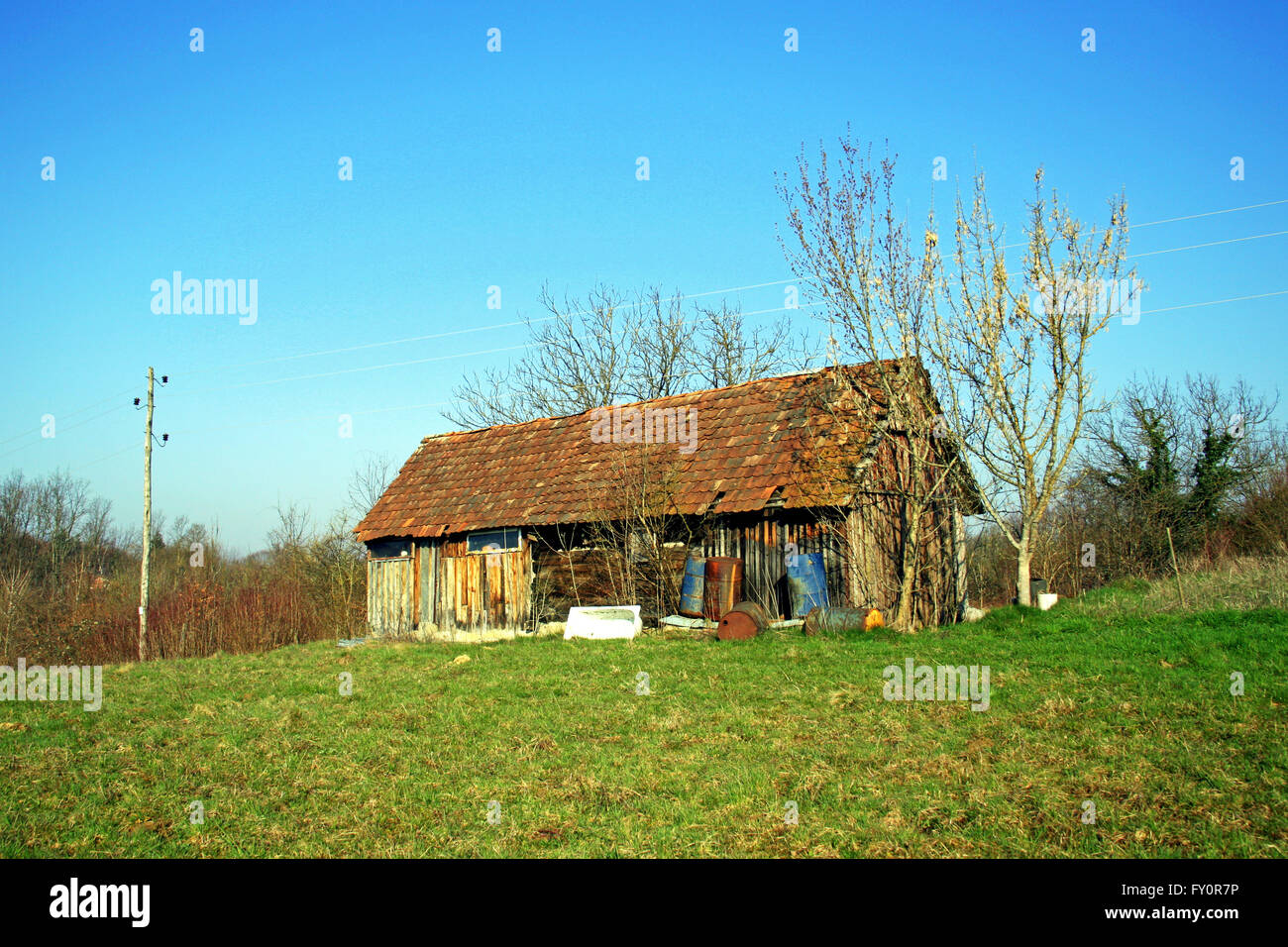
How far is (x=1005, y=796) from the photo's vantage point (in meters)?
6.27

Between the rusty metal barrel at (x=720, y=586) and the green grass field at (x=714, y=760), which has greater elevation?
the rusty metal barrel at (x=720, y=586)

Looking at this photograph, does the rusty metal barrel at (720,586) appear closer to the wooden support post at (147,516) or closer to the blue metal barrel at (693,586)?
the blue metal barrel at (693,586)

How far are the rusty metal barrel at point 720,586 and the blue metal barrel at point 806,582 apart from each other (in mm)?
1012

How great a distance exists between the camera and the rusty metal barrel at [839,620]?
46.1ft

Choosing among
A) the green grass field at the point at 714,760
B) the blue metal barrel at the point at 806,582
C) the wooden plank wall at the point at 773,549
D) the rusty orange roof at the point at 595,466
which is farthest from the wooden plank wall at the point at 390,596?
the blue metal barrel at the point at 806,582

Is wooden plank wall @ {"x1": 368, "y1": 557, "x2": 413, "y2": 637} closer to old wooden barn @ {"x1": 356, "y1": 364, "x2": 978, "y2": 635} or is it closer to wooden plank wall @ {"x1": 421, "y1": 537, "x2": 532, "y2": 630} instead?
old wooden barn @ {"x1": 356, "y1": 364, "x2": 978, "y2": 635}

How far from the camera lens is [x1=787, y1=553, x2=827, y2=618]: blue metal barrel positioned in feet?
49.1

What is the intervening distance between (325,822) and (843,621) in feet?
30.5

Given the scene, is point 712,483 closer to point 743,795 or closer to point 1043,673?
point 1043,673

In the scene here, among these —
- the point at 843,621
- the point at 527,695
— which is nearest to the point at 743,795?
the point at 527,695

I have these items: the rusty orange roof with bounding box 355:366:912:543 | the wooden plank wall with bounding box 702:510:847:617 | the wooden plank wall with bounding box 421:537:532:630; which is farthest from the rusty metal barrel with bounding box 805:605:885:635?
the wooden plank wall with bounding box 421:537:532:630

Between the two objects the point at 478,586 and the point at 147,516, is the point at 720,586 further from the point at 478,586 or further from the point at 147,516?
the point at 147,516

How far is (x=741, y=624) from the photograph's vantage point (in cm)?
1443

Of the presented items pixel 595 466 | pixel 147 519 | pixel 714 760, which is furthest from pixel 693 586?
pixel 147 519
